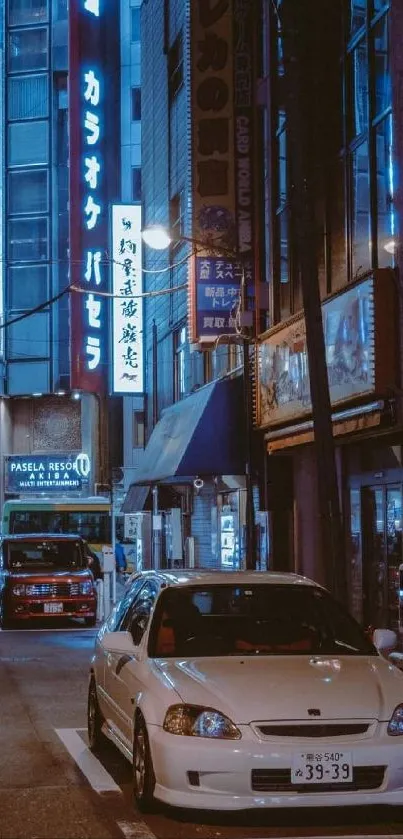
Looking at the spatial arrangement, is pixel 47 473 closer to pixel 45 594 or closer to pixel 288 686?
pixel 45 594

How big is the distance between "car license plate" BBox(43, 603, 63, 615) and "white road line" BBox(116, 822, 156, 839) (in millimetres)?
15689

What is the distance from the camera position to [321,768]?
23.0 ft

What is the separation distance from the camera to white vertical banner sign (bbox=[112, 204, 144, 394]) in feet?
112

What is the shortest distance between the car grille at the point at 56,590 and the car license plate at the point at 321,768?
53.6 ft

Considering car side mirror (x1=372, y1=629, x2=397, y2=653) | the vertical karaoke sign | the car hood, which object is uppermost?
the vertical karaoke sign

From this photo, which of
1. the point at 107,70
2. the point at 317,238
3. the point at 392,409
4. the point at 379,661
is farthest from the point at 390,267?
the point at 107,70

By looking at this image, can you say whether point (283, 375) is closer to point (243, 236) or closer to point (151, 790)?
point (243, 236)

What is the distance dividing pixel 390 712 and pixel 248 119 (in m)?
16.8

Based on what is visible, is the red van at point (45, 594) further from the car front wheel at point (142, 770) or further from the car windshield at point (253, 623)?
the car front wheel at point (142, 770)

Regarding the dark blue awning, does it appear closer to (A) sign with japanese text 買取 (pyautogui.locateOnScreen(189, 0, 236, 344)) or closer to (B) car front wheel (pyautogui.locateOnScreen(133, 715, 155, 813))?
(A) sign with japanese text 買取 (pyautogui.locateOnScreen(189, 0, 236, 344))

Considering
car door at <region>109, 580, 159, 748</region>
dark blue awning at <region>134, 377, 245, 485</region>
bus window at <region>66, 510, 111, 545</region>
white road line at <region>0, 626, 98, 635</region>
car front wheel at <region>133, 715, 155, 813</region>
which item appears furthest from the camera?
bus window at <region>66, 510, 111, 545</region>

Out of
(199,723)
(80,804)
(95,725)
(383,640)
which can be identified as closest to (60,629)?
(95,725)

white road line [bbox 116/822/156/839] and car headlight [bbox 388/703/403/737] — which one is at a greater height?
car headlight [bbox 388/703/403/737]

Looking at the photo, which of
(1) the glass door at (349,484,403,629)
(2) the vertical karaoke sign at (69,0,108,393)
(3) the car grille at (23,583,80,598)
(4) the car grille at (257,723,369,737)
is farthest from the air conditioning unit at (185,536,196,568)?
(4) the car grille at (257,723,369,737)
